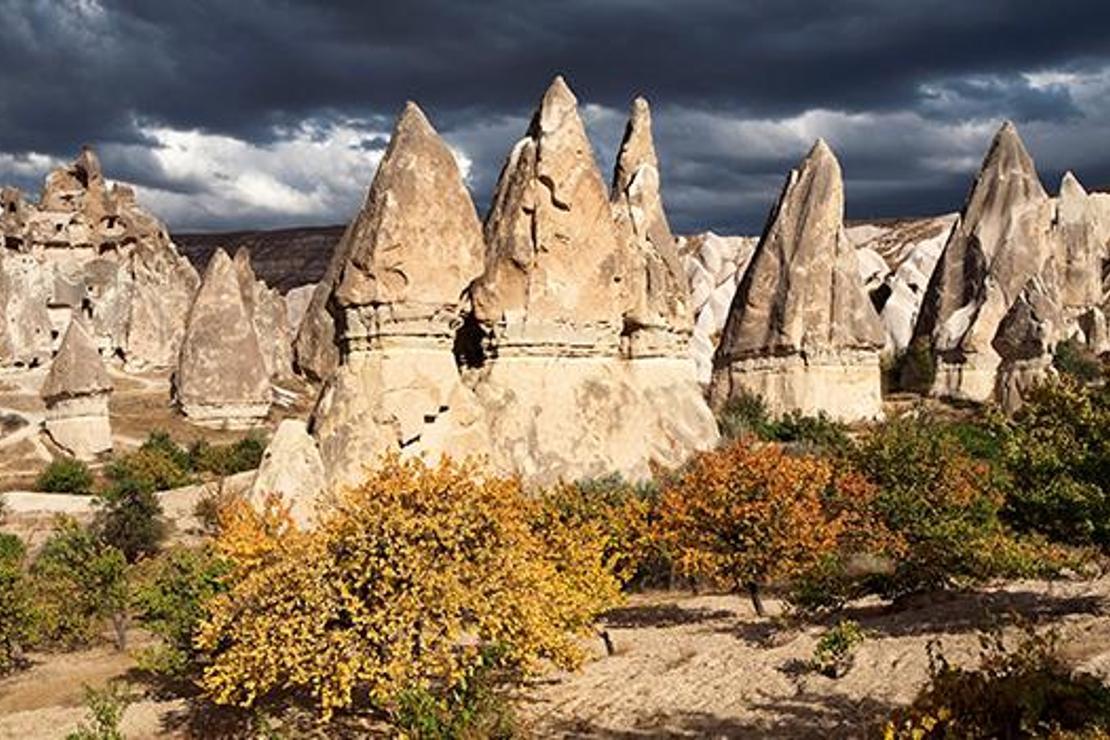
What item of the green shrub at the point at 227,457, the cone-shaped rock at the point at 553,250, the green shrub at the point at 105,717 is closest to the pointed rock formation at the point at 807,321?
the cone-shaped rock at the point at 553,250

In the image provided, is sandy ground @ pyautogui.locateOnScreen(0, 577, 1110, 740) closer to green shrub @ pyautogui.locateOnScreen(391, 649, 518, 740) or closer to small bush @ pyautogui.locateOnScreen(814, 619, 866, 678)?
small bush @ pyautogui.locateOnScreen(814, 619, 866, 678)

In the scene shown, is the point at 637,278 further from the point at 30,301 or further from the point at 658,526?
the point at 30,301

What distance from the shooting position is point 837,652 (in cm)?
1038

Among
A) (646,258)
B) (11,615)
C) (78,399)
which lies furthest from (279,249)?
(11,615)

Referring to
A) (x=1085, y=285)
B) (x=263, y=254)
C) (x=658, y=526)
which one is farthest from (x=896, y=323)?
(x=263, y=254)

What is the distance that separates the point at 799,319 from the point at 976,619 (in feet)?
65.4

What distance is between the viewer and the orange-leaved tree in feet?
45.4

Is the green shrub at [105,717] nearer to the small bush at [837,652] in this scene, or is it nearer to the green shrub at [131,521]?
the small bush at [837,652]

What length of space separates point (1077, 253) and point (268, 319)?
121 ft

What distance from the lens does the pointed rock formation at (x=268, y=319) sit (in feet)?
156

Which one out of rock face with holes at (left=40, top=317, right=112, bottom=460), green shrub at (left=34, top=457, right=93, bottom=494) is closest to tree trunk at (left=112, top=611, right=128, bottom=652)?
green shrub at (left=34, top=457, right=93, bottom=494)

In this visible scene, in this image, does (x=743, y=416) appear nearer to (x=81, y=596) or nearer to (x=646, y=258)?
(x=646, y=258)

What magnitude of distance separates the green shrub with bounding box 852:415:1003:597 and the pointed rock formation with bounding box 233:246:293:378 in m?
35.6

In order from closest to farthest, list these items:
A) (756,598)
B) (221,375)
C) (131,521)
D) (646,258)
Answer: (756,598) → (131,521) → (646,258) → (221,375)
